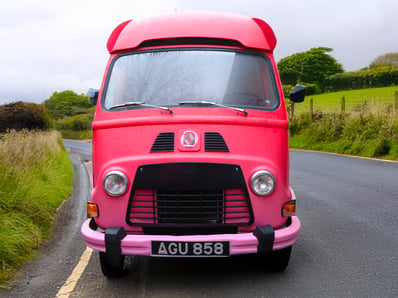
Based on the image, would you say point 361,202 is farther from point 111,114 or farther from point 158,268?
A: point 111,114

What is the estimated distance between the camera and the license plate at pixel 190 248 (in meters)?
3.66

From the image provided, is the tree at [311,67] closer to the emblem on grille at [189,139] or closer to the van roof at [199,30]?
the van roof at [199,30]

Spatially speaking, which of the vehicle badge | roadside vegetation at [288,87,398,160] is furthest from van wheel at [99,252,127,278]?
roadside vegetation at [288,87,398,160]

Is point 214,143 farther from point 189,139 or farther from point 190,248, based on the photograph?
point 190,248

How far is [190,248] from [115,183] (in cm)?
83

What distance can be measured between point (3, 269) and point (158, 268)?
4.95ft

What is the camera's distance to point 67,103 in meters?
117

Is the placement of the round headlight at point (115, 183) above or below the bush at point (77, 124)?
above

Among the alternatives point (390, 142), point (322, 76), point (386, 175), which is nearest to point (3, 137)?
point (386, 175)

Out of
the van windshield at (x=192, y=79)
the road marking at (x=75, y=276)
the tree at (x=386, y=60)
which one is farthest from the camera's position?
the tree at (x=386, y=60)

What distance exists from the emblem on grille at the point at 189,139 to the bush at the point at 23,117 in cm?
1279

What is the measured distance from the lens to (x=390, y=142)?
53.0 ft

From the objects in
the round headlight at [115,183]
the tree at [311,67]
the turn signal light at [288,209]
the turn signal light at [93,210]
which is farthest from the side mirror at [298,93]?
the tree at [311,67]

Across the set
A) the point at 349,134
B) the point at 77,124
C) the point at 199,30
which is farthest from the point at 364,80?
the point at 199,30
